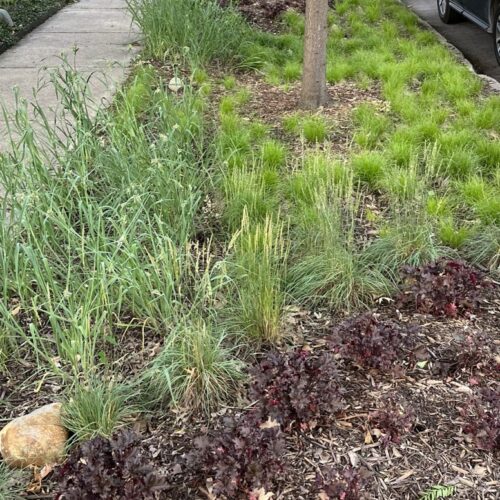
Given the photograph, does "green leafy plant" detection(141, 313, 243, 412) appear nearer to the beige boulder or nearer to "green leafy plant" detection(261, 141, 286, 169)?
the beige boulder

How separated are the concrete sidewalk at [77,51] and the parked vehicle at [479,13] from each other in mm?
3981

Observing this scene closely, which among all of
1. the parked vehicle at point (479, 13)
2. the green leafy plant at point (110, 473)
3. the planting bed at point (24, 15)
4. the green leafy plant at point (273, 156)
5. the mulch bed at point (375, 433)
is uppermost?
the planting bed at point (24, 15)

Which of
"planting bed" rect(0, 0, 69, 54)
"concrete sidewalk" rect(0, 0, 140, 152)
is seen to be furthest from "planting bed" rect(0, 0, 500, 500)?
"planting bed" rect(0, 0, 69, 54)

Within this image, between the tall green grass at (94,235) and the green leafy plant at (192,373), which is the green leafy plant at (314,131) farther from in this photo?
the green leafy plant at (192,373)

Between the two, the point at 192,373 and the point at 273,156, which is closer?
the point at 192,373

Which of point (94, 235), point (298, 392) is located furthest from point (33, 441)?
point (94, 235)

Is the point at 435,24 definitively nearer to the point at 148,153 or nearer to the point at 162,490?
the point at 148,153

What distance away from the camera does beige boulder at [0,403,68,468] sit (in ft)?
8.14

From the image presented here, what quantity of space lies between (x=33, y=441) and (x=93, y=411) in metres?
0.23

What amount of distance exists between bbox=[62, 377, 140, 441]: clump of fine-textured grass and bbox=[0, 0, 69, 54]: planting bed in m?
6.34

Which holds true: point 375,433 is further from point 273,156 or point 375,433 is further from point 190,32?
point 190,32

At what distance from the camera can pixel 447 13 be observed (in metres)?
9.16

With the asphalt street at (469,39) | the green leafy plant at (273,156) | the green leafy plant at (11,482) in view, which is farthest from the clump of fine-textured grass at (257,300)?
the asphalt street at (469,39)

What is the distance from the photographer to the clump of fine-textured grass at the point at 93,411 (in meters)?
2.54
